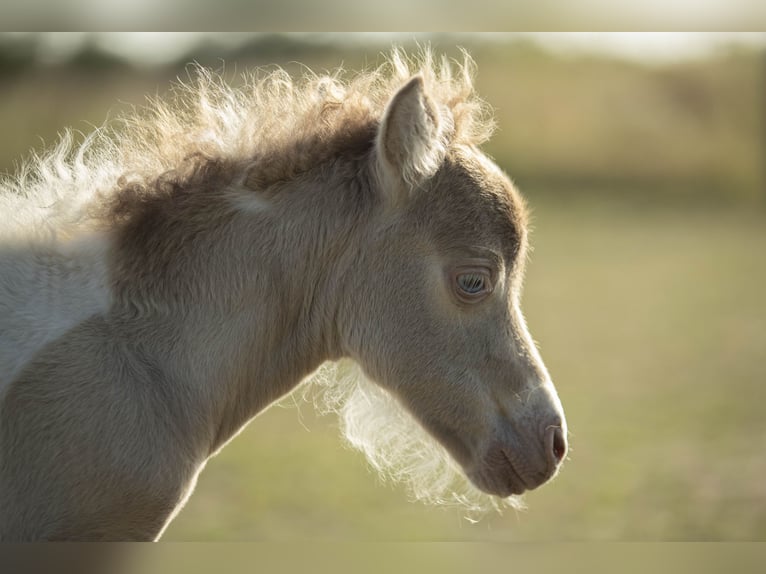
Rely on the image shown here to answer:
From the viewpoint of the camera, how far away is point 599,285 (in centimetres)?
2131

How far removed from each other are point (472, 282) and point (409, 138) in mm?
474

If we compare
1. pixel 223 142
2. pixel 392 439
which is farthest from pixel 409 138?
pixel 392 439

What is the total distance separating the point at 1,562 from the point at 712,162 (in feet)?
102

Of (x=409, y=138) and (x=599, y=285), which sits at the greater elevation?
(x=599, y=285)

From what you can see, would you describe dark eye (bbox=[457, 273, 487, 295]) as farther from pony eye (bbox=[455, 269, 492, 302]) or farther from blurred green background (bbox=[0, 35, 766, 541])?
blurred green background (bbox=[0, 35, 766, 541])

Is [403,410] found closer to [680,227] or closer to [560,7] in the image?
[560,7]

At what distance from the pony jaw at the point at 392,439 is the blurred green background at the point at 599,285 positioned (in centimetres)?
90

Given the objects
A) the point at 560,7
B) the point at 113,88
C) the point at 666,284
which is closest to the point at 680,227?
the point at 666,284

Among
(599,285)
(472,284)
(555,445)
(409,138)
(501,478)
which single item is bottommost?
(501,478)

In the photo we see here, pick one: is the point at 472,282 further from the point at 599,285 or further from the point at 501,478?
the point at 599,285

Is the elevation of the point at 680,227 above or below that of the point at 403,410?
above

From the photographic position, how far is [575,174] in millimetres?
31016

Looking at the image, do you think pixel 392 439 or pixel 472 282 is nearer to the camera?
pixel 472 282

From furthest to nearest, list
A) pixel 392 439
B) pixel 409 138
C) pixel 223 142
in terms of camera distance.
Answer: pixel 392 439
pixel 223 142
pixel 409 138
